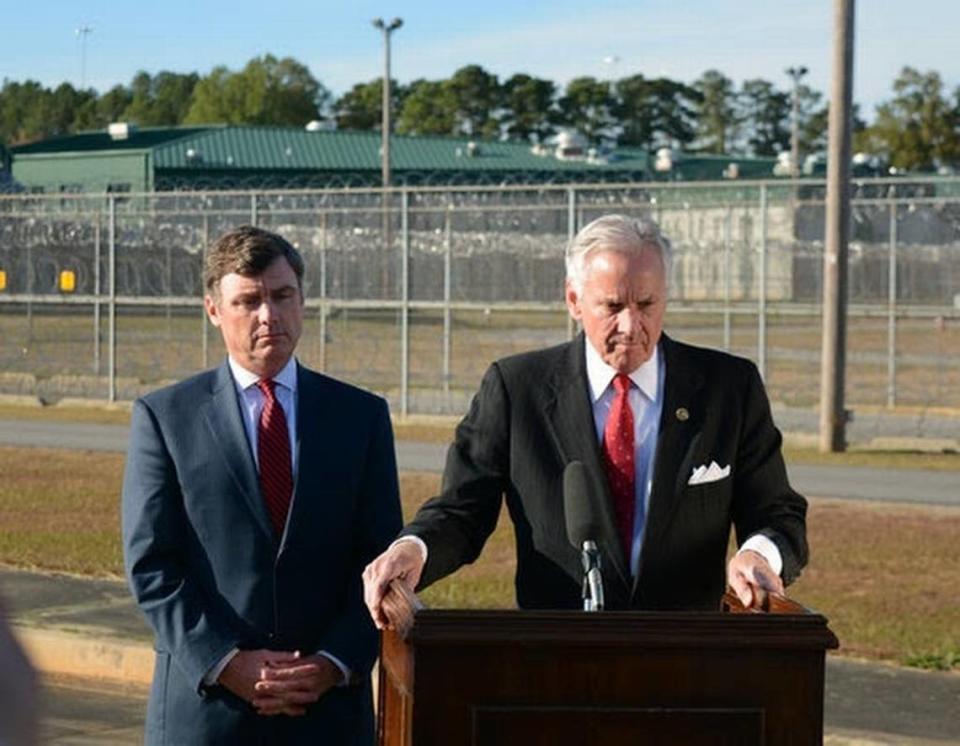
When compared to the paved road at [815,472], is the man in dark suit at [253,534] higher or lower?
higher

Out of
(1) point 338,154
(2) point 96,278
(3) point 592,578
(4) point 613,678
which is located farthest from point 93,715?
(1) point 338,154

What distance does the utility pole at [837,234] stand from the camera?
908 inches

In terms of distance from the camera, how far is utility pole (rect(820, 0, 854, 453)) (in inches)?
908

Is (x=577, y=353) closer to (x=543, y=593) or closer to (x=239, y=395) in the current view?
(x=543, y=593)

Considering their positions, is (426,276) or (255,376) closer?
(255,376)

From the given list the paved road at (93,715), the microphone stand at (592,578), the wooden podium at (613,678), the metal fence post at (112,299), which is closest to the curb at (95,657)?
the paved road at (93,715)

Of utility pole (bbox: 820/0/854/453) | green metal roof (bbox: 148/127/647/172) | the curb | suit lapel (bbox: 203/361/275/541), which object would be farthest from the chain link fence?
green metal roof (bbox: 148/127/647/172)

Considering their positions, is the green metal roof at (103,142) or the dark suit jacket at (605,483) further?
the green metal roof at (103,142)

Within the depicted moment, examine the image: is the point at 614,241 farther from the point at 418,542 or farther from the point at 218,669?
the point at 218,669

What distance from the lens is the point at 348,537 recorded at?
5523 millimetres

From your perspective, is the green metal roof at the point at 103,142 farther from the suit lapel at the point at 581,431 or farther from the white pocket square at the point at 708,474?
the white pocket square at the point at 708,474

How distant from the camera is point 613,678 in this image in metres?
3.83

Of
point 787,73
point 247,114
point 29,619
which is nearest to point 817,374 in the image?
point 29,619

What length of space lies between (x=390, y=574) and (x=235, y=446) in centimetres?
111
